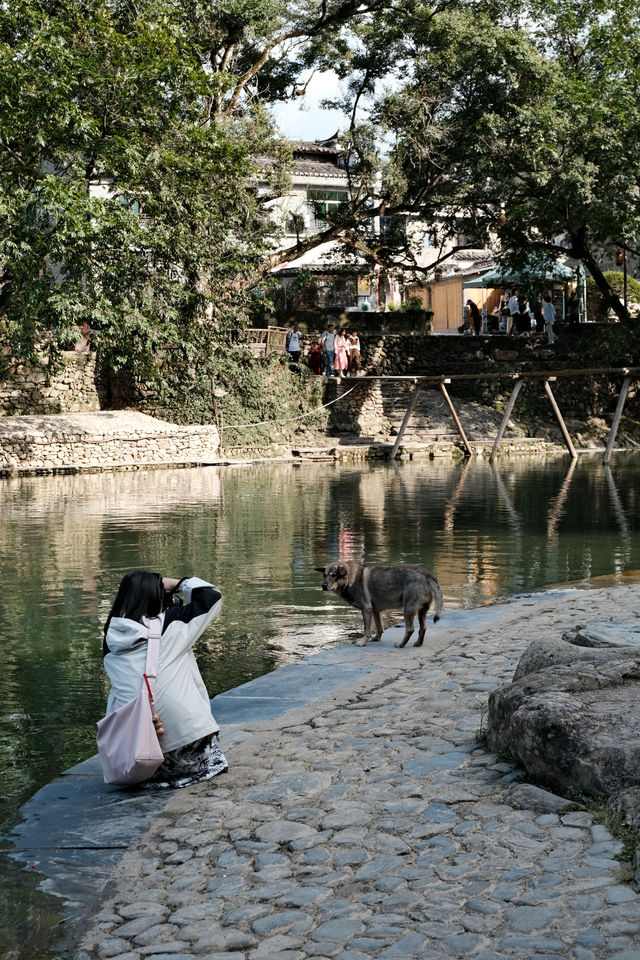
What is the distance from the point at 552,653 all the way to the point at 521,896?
2264 millimetres

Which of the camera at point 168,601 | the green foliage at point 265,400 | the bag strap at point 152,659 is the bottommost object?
the bag strap at point 152,659

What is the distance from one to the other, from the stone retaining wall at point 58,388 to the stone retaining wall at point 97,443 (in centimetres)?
202

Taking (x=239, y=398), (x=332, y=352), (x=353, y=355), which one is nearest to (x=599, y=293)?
(x=353, y=355)

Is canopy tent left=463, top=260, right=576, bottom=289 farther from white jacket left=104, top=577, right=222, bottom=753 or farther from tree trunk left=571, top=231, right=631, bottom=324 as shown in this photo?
white jacket left=104, top=577, right=222, bottom=753

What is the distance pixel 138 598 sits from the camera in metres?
5.55

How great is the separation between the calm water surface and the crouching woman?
3.10 feet

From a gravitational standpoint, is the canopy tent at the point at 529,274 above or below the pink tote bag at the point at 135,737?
above

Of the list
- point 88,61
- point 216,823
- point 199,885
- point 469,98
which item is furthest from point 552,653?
point 469,98

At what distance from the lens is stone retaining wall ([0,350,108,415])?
103 feet

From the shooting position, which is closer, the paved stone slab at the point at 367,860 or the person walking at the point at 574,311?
the paved stone slab at the point at 367,860

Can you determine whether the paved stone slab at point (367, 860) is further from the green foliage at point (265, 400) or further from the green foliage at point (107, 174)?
the green foliage at point (265, 400)

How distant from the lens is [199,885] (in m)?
4.34

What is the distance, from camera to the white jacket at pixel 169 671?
5527 mm

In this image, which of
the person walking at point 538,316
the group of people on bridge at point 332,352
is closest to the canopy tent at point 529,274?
the person walking at point 538,316
